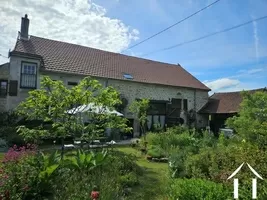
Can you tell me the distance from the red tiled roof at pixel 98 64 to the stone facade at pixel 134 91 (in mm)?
488

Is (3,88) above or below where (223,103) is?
above

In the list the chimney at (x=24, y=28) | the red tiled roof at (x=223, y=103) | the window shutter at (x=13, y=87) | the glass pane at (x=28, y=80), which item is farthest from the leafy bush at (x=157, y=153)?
the chimney at (x=24, y=28)

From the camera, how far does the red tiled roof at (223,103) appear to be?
25797mm

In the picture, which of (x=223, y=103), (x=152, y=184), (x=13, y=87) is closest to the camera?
(x=152, y=184)

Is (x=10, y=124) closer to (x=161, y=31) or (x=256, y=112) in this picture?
(x=161, y=31)

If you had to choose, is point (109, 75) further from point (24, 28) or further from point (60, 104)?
point (60, 104)

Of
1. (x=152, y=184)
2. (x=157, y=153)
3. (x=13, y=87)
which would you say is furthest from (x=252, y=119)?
Result: (x=13, y=87)

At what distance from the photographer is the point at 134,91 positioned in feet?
79.6

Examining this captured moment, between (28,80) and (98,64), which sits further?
(98,64)

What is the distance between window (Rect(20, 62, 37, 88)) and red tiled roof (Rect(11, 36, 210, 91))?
879 mm

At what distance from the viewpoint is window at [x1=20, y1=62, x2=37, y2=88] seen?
18.8 metres

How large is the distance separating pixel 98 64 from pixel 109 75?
1.92 metres

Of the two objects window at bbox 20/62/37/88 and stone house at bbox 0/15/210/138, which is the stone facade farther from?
window at bbox 20/62/37/88

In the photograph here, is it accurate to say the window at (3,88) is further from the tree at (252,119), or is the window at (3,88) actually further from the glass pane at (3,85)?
the tree at (252,119)
